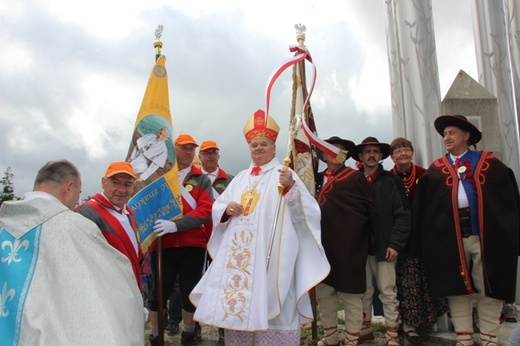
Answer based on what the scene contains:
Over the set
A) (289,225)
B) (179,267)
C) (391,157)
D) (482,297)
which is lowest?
(482,297)

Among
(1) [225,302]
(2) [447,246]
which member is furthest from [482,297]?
(1) [225,302]

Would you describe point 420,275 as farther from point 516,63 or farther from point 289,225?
point 516,63

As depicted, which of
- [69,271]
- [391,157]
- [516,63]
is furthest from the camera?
[516,63]

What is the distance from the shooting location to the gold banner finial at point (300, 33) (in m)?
4.77

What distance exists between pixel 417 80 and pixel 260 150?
2.56 metres

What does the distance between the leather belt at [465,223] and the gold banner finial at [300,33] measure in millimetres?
2304

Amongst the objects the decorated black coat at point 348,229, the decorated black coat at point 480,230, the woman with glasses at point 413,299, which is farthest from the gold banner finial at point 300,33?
the woman with glasses at point 413,299

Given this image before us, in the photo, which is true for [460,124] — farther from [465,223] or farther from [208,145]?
[208,145]

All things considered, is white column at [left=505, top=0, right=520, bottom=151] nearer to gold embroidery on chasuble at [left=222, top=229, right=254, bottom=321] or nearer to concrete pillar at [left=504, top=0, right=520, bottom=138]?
concrete pillar at [left=504, top=0, right=520, bottom=138]

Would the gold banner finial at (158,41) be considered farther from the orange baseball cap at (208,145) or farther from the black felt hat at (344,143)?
the black felt hat at (344,143)

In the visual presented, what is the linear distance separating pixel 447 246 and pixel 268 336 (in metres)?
1.80

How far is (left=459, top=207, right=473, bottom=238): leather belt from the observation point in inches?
160

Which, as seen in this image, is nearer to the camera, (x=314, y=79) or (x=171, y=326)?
(x=314, y=79)

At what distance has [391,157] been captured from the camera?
16.4 feet
